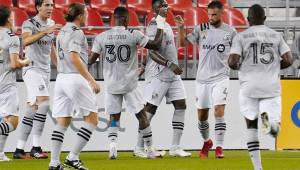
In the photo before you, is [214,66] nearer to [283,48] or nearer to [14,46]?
[14,46]

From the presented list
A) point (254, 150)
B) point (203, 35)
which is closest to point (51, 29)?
point (203, 35)

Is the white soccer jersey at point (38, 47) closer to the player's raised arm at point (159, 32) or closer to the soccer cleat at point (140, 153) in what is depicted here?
the player's raised arm at point (159, 32)

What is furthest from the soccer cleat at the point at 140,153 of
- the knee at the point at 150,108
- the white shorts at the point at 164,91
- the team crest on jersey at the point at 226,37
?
the team crest on jersey at the point at 226,37

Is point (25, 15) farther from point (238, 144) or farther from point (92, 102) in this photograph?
point (92, 102)

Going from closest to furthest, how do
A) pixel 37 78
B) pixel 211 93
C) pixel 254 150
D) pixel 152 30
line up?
pixel 254 150 < pixel 211 93 < pixel 37 78 < pixel 152 30

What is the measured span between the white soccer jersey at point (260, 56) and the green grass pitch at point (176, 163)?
6.00 feet

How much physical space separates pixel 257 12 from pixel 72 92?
2.55 m

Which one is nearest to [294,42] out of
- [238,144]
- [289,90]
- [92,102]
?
[289,90]

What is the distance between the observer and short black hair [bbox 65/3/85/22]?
12.2 m

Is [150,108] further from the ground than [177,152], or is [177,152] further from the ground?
[150,108]

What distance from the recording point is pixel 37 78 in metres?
15.5

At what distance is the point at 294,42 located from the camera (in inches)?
697

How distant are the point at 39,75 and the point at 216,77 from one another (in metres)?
2.88

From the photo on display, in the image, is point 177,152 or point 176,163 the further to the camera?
point 177,152
